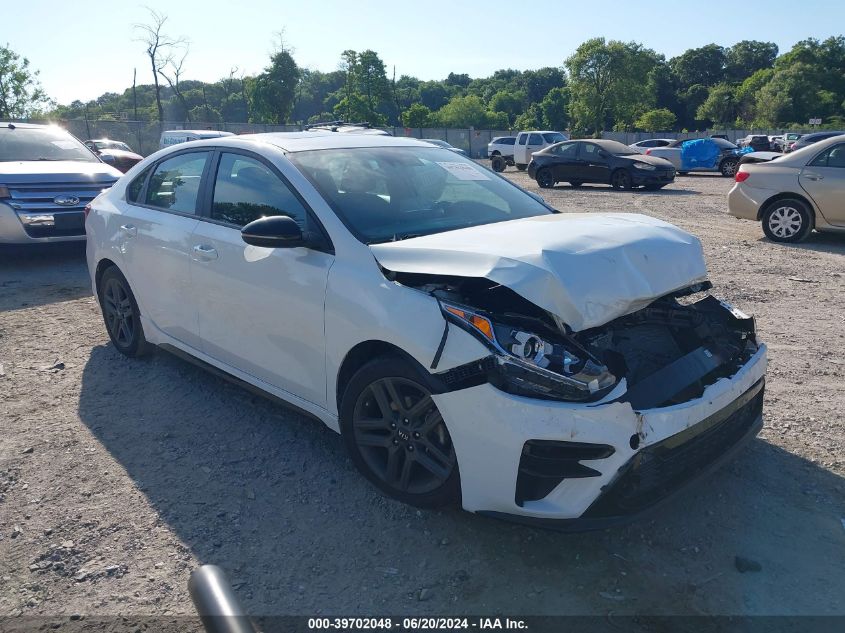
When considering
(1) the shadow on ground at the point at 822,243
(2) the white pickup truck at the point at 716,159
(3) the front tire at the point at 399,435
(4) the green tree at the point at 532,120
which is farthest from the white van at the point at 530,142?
(4) the green tree at the point at 532,120

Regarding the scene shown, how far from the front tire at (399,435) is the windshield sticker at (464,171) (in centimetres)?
160

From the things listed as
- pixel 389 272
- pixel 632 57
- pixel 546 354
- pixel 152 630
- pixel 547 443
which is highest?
pixel 632 57

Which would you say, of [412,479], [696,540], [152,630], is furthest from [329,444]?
[696,540]

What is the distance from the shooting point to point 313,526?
313cm

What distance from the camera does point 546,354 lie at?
8.96ft

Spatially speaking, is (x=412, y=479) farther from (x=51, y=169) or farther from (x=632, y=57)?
(x=632, y=57)

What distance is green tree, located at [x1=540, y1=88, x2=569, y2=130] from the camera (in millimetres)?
104938

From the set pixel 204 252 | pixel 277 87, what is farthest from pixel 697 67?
pixel 204 252

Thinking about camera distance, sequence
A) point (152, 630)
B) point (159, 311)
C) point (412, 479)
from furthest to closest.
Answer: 1. point (159, 311)
2. point (412, 479)
3. point (152, 630)

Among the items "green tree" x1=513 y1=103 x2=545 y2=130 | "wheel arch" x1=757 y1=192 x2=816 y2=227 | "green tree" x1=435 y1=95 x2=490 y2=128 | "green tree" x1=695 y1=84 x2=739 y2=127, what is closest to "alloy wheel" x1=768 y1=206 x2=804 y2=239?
"wheel arch" x1=757 y1=192 x2=816 y2=227

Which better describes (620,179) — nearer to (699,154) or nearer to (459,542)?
(699,154)

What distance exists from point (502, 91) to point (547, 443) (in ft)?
456

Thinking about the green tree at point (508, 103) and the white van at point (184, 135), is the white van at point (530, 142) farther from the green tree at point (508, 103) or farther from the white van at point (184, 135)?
the green tree at point (508, 103)

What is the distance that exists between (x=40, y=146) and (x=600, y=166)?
15306mm
